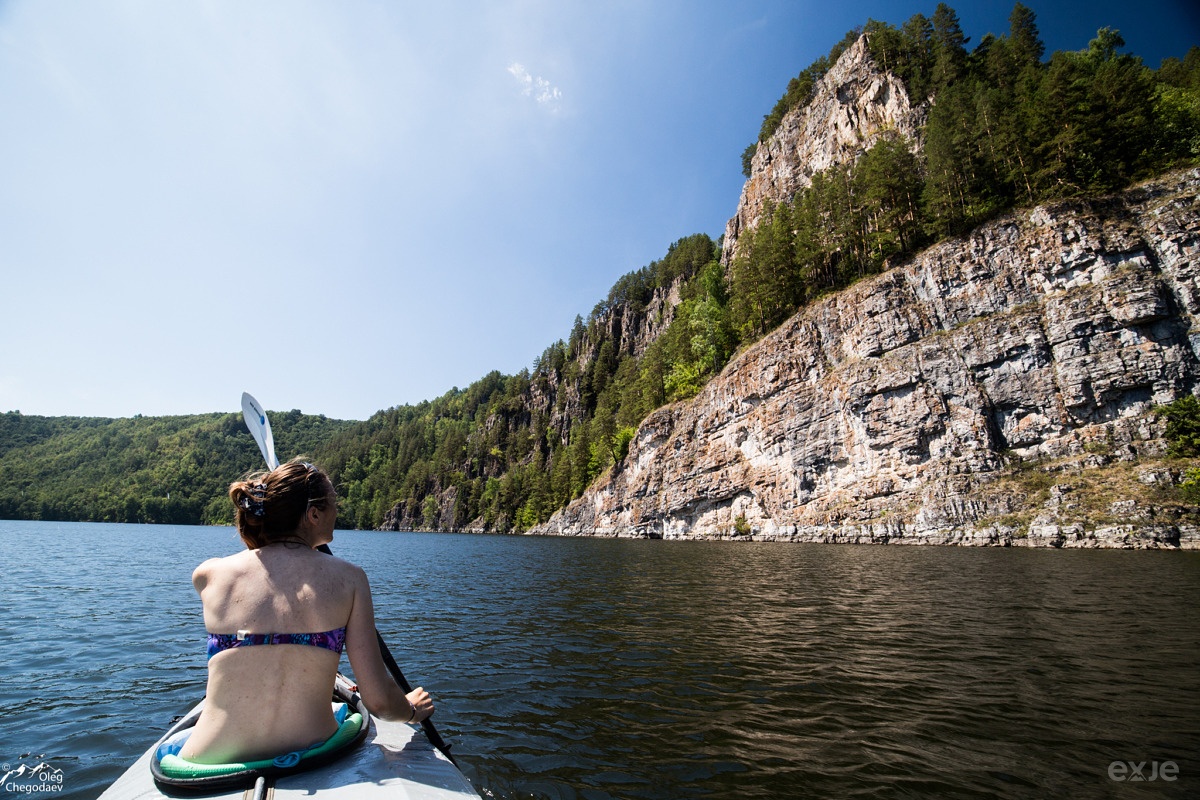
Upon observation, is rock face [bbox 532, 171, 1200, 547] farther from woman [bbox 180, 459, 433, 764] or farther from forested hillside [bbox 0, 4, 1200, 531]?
woman [bbox 180, 459, 433, 764]

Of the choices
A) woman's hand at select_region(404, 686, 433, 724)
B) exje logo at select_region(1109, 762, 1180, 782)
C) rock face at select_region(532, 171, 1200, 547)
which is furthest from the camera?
rock face at select_region(532, 171, 1200, 547)

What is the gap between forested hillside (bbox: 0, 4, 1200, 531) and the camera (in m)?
39.4

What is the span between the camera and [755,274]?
57.1 metres

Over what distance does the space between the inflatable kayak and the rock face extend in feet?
123

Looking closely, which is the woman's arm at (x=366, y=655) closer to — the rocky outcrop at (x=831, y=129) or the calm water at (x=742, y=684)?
the calm water at (x=742, y=684)

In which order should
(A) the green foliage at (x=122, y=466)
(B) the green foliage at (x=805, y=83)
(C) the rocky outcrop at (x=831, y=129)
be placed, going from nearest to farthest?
(C) the rocky outcrop at (x=831, y=129), (B) the green foliage at (x=805, y=83), (A) the green foliage at (x=122, y=466)

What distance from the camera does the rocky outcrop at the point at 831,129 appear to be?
59156mm

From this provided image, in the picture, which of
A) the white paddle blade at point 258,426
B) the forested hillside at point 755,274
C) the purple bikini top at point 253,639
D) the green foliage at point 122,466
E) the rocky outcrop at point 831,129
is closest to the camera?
the purple bikini top at point 253,639

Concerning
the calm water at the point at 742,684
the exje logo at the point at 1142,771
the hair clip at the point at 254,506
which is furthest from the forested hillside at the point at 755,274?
the hair clip at the point at 254,506

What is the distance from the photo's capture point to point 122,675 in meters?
8.45

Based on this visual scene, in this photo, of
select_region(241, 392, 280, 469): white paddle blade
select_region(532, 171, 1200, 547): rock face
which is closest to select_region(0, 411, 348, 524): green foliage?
select_region(532, 171, 1200, 547): rock face

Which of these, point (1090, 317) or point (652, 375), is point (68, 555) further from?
point (1090, 317)

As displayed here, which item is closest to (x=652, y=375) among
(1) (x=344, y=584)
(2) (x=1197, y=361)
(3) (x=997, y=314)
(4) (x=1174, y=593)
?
(3) (x=997, y=314)

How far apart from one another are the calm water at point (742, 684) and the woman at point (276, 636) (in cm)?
302
